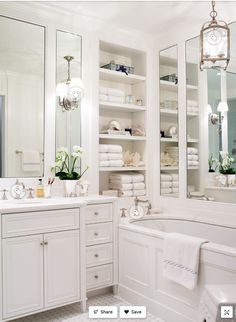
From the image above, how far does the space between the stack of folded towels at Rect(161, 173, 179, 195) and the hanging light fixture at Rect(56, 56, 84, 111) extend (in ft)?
4.01

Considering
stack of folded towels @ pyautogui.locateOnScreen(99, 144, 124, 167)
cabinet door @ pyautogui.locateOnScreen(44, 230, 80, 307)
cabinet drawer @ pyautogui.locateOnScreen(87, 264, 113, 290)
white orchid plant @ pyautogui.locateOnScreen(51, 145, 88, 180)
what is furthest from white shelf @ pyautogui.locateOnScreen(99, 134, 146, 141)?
cabinet drawer @ pyautogui.locateOnScreen(87, 264, 113, 290)

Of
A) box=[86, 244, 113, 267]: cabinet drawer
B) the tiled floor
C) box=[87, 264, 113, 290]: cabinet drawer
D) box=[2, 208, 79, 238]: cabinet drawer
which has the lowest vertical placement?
the tiled floor

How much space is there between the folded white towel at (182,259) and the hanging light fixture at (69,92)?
1532 mm

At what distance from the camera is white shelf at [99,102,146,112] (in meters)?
3.37

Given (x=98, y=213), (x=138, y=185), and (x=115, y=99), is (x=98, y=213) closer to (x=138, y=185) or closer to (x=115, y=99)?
(x=138, y=185)

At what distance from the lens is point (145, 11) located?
3072 millimetres

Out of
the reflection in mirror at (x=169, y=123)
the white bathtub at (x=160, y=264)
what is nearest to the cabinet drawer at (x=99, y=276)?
the white bathtub at (x=160, y=264)

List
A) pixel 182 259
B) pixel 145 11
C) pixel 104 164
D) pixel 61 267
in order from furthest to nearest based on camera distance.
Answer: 1. pixel 104 164
2. pixel 145 11
3. pixel 61 267
4. pixel 182 259

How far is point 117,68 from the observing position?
3480 millimetres

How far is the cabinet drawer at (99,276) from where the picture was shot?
2785 mm

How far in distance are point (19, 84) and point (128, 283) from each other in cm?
198

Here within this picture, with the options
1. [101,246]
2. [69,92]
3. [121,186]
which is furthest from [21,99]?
[101,246]

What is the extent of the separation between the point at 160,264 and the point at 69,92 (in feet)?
5.66

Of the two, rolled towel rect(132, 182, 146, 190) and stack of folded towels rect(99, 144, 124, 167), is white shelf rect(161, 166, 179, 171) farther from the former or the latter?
stack of folded towels rect(99, 144, 124, 167)
